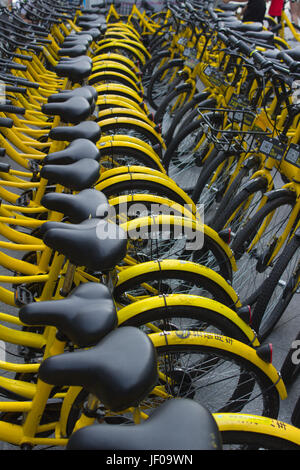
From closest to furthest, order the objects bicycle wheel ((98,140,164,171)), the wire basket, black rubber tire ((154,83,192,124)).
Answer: the wire basket → bicycle wheel ((98,140,164,171)) → black rubber tire ((154,83,192,124))

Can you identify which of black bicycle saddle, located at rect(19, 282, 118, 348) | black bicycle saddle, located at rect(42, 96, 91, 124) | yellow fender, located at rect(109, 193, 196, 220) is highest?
black bicycle saddle, located at rect(42, 96, 91, 124)

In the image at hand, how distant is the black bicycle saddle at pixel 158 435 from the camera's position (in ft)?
2.60

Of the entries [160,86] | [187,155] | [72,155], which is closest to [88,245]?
[72,155]

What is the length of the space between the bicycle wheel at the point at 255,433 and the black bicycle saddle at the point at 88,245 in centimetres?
59

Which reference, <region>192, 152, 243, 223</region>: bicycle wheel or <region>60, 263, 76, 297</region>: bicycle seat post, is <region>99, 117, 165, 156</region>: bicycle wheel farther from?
<region>60, 263, 76, 297</region>: bicycle seat post

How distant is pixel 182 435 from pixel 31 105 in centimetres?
313

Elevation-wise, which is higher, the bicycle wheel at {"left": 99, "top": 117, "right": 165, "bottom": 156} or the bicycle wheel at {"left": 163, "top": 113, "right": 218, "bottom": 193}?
the bicycle wheel at {"left": 99, "top": 117, "right": 165, "bottom": 156}

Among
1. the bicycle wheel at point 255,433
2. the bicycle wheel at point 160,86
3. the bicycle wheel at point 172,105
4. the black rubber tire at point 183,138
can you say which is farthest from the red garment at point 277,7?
the bicycle wheel at point 255,433

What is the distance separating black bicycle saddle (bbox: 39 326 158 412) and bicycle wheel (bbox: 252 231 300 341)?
162 centimetres

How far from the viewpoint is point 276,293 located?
2.92m

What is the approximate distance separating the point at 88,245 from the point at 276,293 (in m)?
1.92

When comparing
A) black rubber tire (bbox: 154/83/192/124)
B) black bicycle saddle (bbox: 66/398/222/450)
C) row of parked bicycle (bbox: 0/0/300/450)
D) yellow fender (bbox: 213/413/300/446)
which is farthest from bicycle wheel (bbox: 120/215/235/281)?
black rubber tire (bbox: 154/83/192/124)

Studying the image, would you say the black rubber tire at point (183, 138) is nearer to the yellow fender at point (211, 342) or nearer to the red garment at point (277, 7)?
the yellow fender at point (211, 342)

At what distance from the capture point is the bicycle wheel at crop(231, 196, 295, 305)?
2.61 meters
